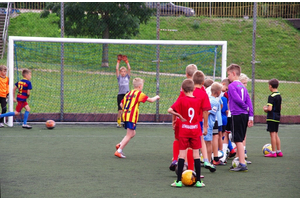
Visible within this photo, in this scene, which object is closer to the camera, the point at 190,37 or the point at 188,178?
the point at 188,178

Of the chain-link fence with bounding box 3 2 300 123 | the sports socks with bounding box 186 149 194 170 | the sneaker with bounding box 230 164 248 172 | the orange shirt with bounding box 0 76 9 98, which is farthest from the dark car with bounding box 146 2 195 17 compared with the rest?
the sports socks with bounding box 186 149 194 170

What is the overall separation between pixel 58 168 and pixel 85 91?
24.6 feet

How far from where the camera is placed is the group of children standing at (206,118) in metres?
5.23

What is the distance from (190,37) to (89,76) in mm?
5782

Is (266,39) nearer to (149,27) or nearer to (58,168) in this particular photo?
(149,27)

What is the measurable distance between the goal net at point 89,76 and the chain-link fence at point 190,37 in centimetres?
4

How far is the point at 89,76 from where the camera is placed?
533 inches

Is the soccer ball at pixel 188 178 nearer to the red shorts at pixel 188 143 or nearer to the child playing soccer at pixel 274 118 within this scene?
the red shorts at pixel 188 143

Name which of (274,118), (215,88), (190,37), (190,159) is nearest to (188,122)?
(190,159)

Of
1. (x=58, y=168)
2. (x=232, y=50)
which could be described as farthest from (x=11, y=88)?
(x=232, y=50)

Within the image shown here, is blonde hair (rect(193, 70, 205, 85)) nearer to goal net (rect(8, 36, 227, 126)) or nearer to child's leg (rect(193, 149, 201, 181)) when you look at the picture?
child's leg (rect(193, 149, 201, 181))

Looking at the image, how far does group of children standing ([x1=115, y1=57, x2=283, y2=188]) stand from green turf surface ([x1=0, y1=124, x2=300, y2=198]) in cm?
31

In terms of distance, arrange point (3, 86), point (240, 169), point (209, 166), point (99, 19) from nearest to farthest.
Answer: point (209, 166), point (240, 169), point (3, 86), point (99, 19)

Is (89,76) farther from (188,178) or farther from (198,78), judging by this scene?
(188,178)
